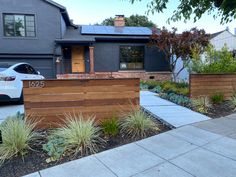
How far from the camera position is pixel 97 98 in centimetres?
584

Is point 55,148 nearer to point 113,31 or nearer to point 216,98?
point 216,98


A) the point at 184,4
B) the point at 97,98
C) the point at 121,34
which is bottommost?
the point at 97,98

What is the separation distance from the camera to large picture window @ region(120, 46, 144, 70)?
60.2 ft

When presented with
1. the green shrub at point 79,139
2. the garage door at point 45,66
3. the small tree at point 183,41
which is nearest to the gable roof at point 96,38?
the garage door at point 45,66

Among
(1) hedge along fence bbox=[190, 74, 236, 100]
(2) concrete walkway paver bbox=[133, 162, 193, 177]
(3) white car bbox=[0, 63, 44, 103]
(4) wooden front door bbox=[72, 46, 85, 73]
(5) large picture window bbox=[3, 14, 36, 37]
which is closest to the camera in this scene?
(2) concrete walkway paver bbox=[133, 162, 193, 177]


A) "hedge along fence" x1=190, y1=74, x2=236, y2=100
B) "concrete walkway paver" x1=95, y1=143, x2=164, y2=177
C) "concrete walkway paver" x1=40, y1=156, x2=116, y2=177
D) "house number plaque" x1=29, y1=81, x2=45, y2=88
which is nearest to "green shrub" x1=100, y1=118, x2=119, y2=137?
"concrete walkway paver" x1=95, y1=143, x2=164, y2=177

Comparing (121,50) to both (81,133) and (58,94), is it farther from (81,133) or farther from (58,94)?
(81,133)

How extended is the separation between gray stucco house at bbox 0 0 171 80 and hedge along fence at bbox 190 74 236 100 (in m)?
9.42

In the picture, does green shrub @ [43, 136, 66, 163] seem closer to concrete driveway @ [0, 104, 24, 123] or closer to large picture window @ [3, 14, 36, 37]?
concrete driveway @ [0, 104, 24, 123]

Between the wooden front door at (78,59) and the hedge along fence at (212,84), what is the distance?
11.4 m

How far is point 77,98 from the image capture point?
18.8 ft

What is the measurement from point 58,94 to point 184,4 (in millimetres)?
3483

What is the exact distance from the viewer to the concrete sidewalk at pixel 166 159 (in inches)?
144

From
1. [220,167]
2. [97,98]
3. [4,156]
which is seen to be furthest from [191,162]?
[4,156]
